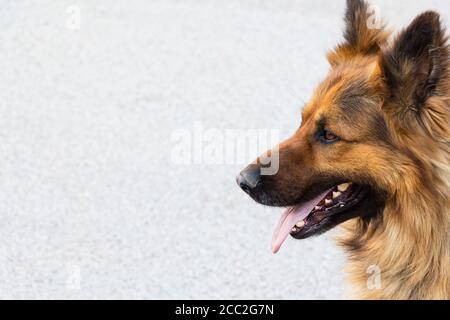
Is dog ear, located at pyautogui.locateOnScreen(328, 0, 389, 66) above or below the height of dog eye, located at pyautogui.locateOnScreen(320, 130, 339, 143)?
above

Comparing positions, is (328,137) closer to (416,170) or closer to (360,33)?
(416,170)

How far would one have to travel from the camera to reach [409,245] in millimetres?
3223

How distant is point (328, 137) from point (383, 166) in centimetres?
A: 27

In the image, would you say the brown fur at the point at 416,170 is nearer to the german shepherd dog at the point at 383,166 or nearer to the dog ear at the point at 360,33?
the german shepherd dog at the point at 383,166

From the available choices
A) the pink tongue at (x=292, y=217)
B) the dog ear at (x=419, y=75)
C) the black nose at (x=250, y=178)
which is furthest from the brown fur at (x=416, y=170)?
the black nose at (x=250, y=178)

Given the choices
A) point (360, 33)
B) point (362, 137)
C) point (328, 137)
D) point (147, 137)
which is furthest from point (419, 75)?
point (147, 137)

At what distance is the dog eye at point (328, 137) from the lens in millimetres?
3199

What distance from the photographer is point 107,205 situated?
532cm

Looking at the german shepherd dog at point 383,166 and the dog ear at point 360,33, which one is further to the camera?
the dog ear at point 360,33

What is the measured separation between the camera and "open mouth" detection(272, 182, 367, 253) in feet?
10.7

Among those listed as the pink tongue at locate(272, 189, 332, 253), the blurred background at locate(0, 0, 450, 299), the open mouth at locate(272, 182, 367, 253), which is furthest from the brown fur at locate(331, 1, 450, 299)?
the blurred background at locate(0, 0, 450, 299)

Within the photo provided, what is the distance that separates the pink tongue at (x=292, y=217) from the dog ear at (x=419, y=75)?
0.51 meters

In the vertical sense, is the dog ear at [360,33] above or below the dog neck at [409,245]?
above

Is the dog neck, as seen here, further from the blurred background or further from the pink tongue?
the blurred background
